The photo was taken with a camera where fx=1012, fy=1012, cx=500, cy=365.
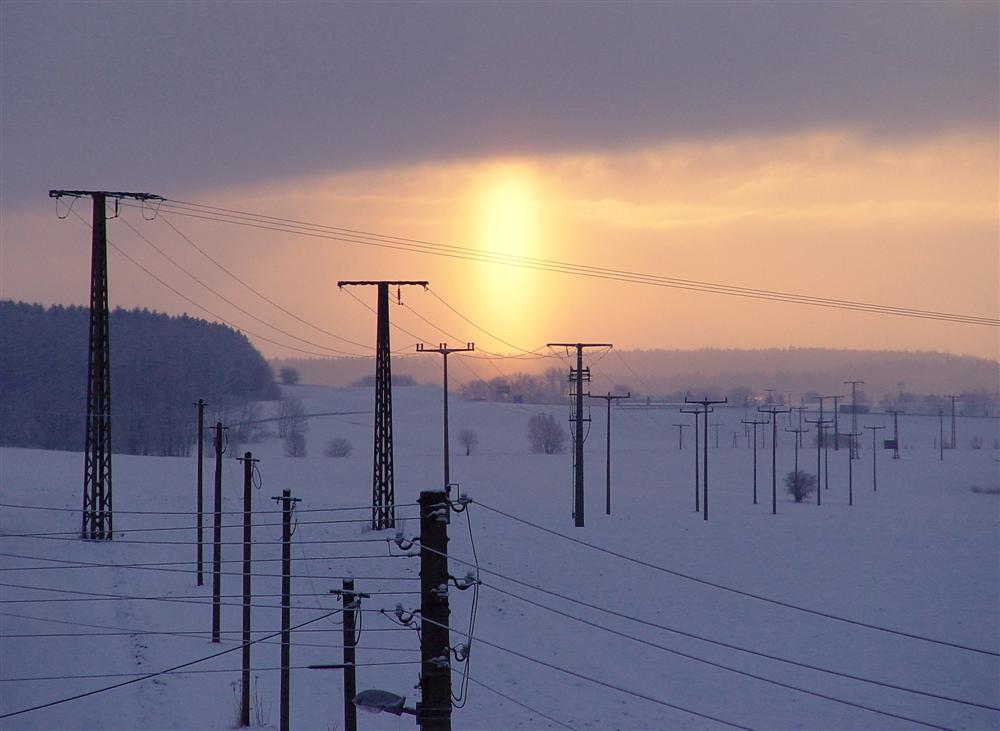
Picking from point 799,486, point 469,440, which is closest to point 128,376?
point 469,440

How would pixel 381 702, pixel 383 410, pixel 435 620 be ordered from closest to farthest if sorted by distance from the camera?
pixel 435 620 < pixel 381 702 < pixel 383 410

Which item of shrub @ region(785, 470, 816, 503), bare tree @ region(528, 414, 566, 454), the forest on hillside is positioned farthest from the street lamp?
bare tree @ region(528, 414, 566, 454)

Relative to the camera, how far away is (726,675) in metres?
28.3

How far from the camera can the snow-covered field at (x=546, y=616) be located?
22578mm

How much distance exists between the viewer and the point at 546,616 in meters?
33.8

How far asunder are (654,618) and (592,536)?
17695 mm

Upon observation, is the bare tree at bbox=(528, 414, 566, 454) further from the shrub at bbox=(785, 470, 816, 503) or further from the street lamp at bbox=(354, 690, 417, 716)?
the street lamp at bbox=(354, 690, 417, 716)

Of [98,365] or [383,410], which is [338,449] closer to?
[383,410]

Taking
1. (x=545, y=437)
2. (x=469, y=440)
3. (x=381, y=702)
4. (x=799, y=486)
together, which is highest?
(x=381, y=702)

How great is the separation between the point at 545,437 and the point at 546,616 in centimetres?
11385

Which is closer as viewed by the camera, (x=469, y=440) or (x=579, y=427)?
(x=579, y=427)

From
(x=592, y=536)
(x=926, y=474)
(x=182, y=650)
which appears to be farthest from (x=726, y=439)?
(x=182, y=650)

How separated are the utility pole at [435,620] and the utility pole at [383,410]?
28241 millimetres

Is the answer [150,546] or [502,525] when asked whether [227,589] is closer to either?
[150,546]
